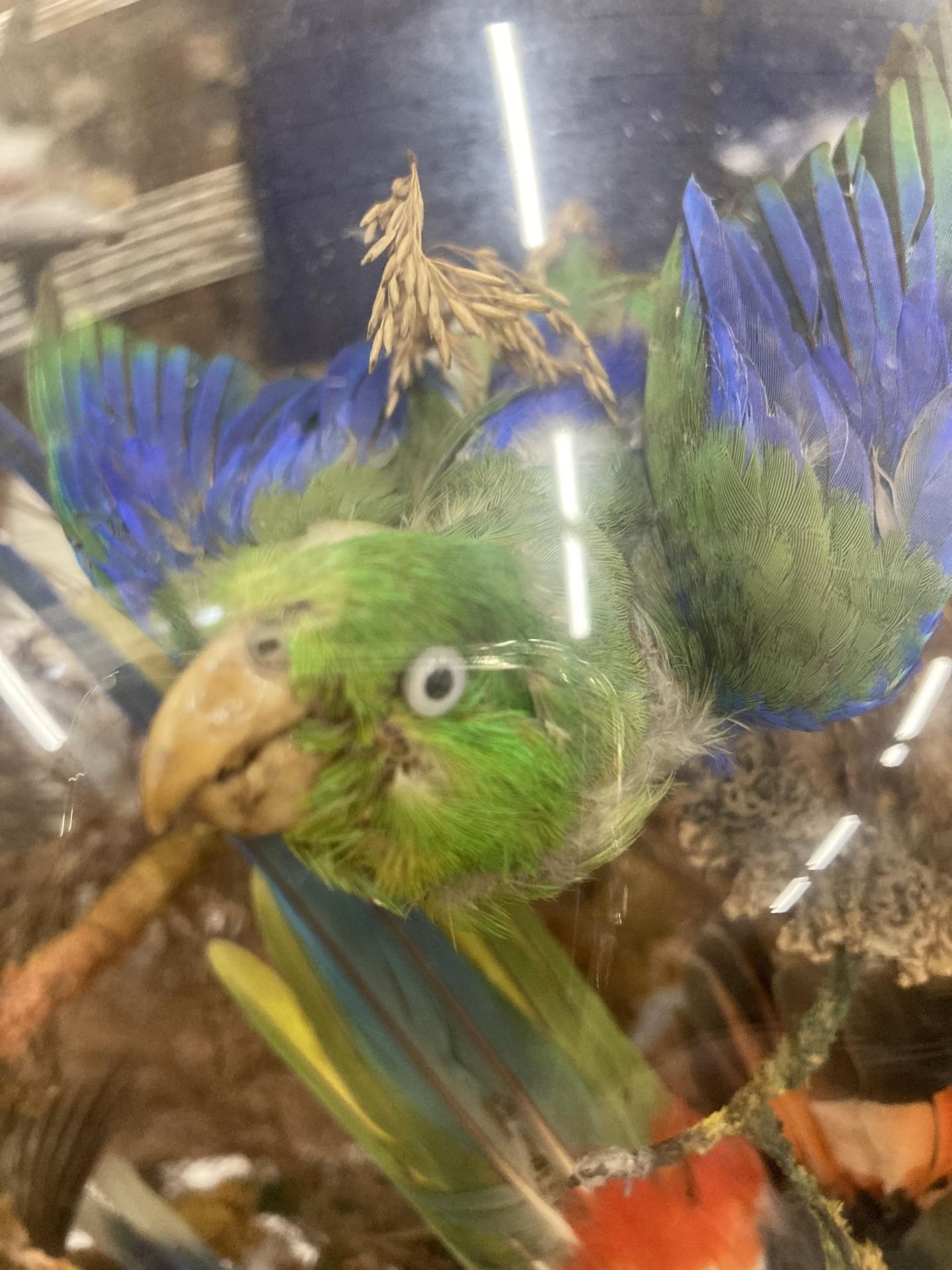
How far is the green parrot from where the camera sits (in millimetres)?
344

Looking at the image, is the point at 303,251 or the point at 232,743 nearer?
the point at 232,743

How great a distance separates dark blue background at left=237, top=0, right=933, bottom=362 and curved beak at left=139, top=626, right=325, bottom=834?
0.17 m

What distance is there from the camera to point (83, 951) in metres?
0.42

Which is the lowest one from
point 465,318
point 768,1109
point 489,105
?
point 768,1109

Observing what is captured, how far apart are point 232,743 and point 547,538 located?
16 cm

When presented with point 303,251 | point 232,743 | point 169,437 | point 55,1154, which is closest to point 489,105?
point 303,251

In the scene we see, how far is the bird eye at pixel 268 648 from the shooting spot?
0.33 m

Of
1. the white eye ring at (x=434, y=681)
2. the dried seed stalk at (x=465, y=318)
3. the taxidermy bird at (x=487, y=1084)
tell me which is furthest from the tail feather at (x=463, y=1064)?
the dried seed stalk at (x=465, y=318)

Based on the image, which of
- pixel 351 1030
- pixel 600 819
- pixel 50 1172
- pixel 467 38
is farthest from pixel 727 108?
pixel 50 1172

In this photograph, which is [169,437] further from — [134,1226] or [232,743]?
[134,1226]

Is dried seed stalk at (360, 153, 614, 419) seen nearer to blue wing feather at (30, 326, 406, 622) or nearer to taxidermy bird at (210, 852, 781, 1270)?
blue wing feather at (30, 326, 406, 622)

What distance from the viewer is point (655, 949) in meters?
0.43

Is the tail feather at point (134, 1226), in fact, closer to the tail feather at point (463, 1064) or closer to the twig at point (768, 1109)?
the tail feather at point (463, 1064)

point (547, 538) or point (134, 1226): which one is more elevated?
point (547, 538)
